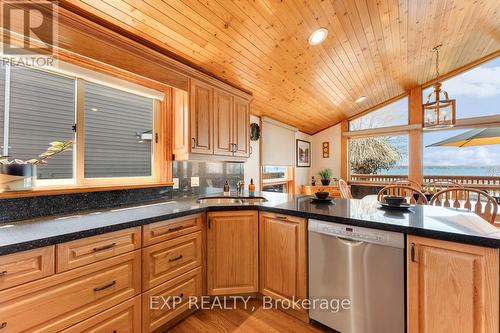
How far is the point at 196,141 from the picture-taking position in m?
2.31

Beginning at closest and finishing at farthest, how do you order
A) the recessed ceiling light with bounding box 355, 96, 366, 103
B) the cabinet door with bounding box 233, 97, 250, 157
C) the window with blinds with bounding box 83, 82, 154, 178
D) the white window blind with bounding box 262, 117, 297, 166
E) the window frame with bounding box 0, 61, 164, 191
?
1. the window frame with bounding box 0, 61, 164, 191
2. the window with blinds with bounding box 83, 82, 154, 178
3. the cabinet door with bounding box 233, 97, 250, 157
4. the white window blind with bounding box 262, 117, 297, 166
5. the recessed ceiling light with bounding box 355, 96, 366, 103

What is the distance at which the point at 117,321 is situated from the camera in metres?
1.41

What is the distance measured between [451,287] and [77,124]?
2.74 meters

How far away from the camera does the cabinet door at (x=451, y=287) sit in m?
1.12

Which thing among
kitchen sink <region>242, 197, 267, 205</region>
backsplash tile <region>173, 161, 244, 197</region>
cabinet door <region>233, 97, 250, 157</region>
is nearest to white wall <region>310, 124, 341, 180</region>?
backsplash tile <region>173, 161, 244, 197</region>

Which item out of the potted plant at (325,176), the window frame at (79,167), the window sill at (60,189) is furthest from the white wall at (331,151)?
the window sill at (60,189)

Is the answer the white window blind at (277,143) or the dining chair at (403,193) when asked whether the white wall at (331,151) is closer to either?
the white window blind at (277,143)

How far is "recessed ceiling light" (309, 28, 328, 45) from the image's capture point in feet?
7.42

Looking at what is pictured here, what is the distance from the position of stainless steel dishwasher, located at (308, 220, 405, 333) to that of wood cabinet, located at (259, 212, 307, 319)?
0.09 m

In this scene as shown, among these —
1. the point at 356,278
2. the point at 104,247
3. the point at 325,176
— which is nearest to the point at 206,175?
the point at 104,247

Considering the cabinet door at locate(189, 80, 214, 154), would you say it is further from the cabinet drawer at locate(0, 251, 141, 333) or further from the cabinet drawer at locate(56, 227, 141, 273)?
the cabinet drawer at locate(0, 251, 141, 333)

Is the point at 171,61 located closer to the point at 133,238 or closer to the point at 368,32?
the point at 133,238

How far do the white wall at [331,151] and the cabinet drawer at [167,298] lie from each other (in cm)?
442

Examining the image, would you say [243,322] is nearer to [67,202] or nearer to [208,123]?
[67,202]
